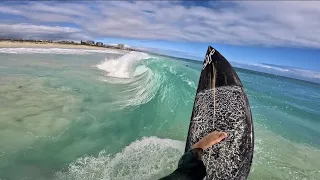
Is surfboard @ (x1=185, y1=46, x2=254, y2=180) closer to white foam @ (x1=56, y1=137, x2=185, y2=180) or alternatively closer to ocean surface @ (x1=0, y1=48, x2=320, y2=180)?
white foam @ (x1=56, y1=137, x2=185, y2=180)

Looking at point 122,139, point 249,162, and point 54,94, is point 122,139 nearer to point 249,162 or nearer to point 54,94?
point 249,162

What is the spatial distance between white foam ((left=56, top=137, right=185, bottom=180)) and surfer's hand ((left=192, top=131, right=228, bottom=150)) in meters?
1.23

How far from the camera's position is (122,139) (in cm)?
744

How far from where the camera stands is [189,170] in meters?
3.71

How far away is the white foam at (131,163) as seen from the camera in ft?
18.0

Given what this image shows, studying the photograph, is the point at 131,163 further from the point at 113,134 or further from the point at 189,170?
the point at 189,170

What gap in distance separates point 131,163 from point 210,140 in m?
1.89

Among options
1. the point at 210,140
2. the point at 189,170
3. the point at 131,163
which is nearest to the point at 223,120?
the point at 210,140

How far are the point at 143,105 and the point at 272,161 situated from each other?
511 cm

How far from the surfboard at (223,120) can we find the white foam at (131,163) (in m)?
0.69

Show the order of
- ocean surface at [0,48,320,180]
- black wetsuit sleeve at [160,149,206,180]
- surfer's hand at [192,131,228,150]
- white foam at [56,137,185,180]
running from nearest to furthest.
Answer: black wetsuit sleeve at [160,149,206,180] < surfer's hand at [192,131,228,150] < white foam at [56,137,185,180] < ocean surface at [0,48,320,180]

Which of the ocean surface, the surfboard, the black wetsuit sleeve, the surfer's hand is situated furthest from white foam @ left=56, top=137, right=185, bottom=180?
the black wetsuit sleeve

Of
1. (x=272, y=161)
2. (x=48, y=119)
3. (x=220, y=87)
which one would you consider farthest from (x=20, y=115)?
(x=272, y=161)

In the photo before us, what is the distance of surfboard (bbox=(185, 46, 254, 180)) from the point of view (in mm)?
5500
